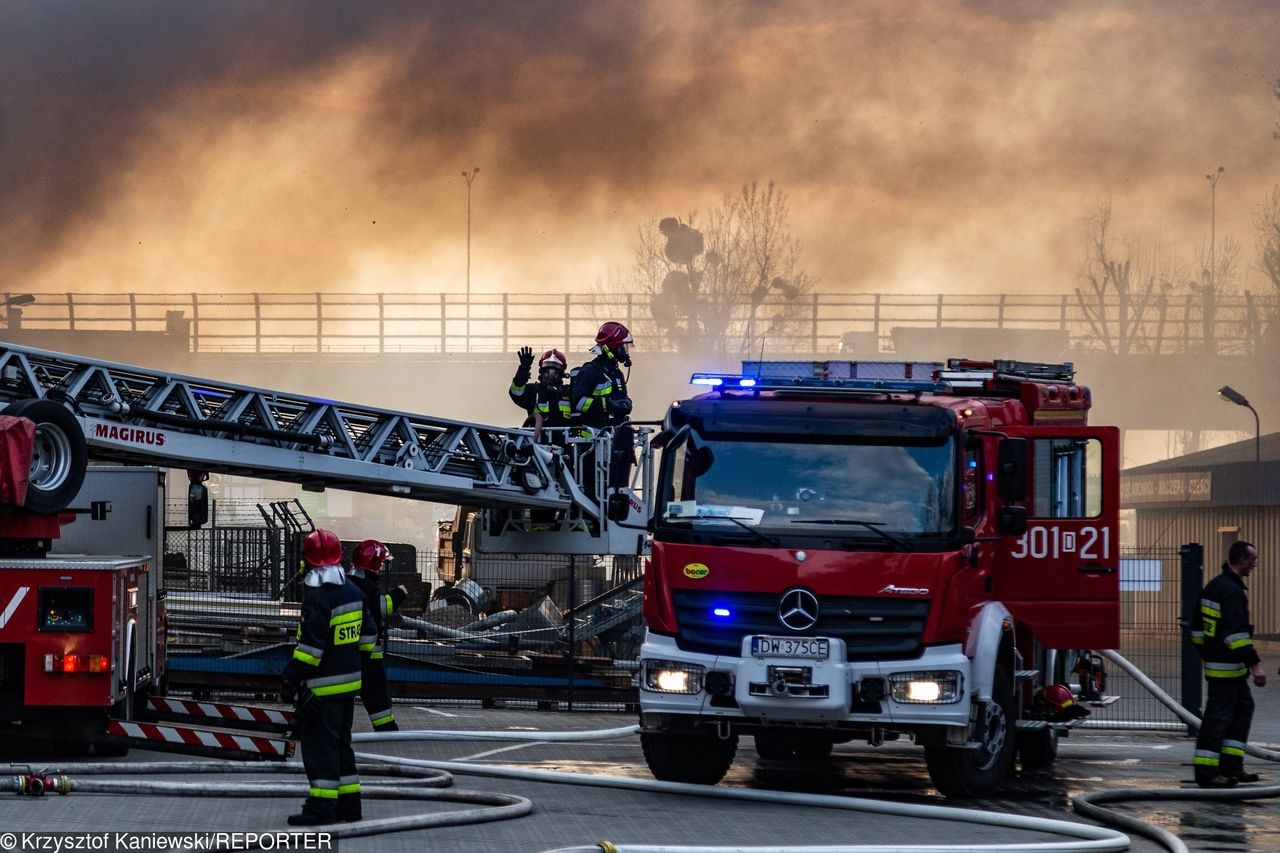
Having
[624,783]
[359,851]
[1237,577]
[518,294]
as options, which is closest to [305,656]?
[359,851]

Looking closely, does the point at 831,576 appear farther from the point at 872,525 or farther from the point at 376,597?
the point at 376,597

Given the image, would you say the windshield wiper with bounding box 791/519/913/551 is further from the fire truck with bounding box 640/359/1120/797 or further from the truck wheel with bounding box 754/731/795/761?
the truck wheel with bounding box 754/731/795/761

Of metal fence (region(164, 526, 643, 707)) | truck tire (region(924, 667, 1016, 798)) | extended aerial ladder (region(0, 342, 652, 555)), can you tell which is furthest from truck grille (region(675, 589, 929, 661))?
metal fence (region(164, 526, 643, 707))

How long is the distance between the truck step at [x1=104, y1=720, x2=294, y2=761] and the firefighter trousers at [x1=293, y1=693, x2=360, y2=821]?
2113mm

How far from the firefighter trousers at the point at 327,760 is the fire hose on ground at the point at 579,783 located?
23 centimetres

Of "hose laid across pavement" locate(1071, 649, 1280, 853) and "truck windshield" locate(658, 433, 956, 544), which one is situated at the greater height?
"truck windshield" locate(658, 433, 956, 544)

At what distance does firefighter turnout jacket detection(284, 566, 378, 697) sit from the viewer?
8.52 meters

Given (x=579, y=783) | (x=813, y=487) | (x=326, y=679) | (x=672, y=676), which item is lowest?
(x=579, y=783)

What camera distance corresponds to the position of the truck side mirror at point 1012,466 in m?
10.1

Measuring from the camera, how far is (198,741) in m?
10.9

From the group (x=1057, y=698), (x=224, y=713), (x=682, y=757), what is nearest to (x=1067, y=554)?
(x=1057, y=698)

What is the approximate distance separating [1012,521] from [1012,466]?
0.39 m

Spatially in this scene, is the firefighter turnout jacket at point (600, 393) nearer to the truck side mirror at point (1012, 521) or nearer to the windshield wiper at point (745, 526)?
the windshield wiper at point (745, 526)

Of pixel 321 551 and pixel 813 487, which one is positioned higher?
pixel 813 487
